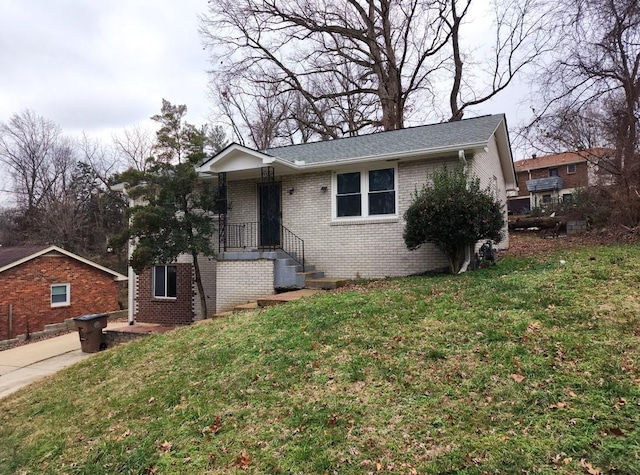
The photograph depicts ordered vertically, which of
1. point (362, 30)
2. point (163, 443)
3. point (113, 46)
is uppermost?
point (362, 30)

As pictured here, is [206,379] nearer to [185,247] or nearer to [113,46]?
[185,247]

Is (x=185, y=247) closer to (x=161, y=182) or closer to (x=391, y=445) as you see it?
(x=161, y=182)

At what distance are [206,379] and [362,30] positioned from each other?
73.7ft

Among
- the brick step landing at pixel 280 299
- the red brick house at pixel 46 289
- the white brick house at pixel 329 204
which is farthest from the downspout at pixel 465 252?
the red brick house at pixel 46 289

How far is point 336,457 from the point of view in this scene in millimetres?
3016

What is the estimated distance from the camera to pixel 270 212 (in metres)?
11.9

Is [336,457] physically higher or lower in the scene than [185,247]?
lower

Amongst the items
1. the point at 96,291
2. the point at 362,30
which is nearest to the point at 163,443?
the point at 96,291

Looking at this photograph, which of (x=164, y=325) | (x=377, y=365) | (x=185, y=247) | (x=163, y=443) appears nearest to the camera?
(x=163, y=443)

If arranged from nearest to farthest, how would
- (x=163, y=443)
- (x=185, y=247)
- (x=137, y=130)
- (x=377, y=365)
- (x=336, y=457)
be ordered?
(x=336, y=457) → (x=163, y=443) → (x=377, y=365) → (x=185, y=247) → (x=137, y=130)

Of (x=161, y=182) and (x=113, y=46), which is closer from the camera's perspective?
(x=161, y=182)

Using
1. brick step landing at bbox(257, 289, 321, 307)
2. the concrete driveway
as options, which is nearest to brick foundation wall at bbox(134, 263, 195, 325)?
the concrete driveway

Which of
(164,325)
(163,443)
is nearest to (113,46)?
(164,325)

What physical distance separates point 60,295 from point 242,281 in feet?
44.0
